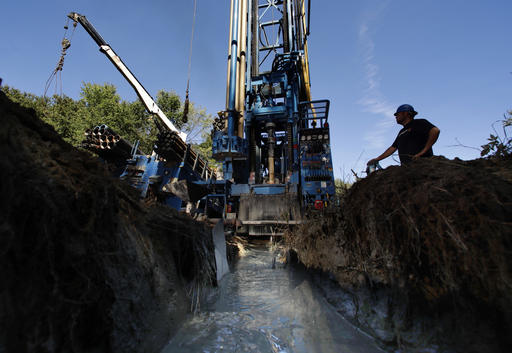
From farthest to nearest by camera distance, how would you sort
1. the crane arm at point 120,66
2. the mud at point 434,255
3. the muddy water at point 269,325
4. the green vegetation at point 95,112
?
1. the green vegetation at point 95,112
2. the crane arm at point 120,66
3. the muddy water at point 269,325
4. the mud at point 434,255

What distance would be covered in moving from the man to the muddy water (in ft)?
6.20

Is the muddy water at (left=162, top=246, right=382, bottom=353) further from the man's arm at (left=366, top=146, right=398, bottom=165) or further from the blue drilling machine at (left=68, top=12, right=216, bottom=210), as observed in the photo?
the blue drilling machine at (left=68, top=12, right=216, bottom=210)

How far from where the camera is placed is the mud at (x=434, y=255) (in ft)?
4.42

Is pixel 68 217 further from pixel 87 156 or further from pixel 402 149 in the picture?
pixel 402 149

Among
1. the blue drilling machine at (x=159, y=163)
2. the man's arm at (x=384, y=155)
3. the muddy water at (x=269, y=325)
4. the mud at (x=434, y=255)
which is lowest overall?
the muddy water at (x=269, y=325)

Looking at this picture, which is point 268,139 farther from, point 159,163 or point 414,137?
point 414,137

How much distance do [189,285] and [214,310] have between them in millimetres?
414

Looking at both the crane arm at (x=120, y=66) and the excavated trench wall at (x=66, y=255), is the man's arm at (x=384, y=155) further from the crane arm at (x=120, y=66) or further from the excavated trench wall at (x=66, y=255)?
the crane arm at (x=120, y=66)

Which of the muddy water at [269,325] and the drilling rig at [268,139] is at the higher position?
the drilling rig at [268,139]

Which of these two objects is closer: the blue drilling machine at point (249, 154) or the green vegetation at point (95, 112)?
the blue drilling machine at point (249, 154)

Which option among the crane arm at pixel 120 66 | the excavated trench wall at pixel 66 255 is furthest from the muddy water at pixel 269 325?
the crane arm at pixel 120 66

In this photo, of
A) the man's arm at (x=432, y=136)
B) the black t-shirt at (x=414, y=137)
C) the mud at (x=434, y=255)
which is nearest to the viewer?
→ the mud at (x=434, y=255)

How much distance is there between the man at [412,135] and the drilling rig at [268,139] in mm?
2895

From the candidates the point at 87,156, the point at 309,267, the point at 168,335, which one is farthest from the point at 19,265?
the point at 309,267
